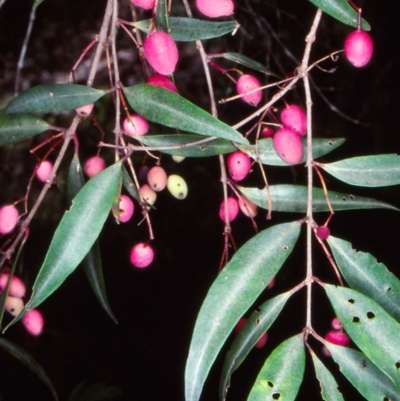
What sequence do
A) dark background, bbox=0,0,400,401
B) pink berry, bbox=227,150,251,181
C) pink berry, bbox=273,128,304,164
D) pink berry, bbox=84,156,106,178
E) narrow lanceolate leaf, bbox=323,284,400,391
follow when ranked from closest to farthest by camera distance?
narrow lanceolate leaf, bbox=323,284,400,391, pink berry, bbox=273,128,304,164, pink berry, bbox=227,150,251,181, pink berry, bbox=84,156,106,178, dark background, bbox=0,0,400,401

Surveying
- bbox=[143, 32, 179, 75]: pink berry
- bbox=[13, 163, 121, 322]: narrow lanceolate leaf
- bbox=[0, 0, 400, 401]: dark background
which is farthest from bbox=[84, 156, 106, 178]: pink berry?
bbox=[0, 0, 400, 401]: dark background

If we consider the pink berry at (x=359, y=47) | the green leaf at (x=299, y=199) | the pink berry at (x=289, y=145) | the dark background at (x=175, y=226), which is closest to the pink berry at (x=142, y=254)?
the green leaf at (x=299, y=199)

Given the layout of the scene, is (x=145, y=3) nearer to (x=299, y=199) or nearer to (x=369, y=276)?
(x=299, y=199)

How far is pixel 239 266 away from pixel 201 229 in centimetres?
141

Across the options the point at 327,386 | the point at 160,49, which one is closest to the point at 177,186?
the point at 160,49

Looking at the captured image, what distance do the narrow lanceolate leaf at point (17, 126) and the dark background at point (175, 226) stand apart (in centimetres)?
107

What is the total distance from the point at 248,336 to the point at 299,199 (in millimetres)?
254

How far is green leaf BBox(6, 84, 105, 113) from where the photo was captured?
2.93 ft

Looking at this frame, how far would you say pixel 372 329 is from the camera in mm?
797

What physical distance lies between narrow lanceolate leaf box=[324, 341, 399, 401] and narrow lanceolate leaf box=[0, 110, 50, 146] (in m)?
0.59

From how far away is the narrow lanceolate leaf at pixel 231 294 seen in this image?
776mm

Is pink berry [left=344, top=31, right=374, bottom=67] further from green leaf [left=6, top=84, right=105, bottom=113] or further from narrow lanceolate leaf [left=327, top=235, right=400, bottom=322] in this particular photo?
green leaf [left=6, top=84, right=105, bottom=113]

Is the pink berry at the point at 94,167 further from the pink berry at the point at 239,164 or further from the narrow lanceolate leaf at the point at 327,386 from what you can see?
the narrow lanceolate leaf at the point at 327,386

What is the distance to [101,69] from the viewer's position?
8.09 feet
